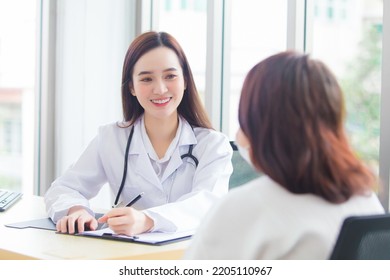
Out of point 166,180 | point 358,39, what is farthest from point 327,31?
point 166,180

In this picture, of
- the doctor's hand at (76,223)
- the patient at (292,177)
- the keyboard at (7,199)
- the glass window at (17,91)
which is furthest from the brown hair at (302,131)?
the glass window at (17,91)

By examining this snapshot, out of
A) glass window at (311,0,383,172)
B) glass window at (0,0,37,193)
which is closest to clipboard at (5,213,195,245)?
glass window at (311,0,383,172)

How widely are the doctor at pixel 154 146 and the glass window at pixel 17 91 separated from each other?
4.92 feet

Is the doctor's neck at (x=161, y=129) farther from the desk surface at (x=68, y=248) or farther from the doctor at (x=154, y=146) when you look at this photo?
the desk surface at (x=68, y=248)

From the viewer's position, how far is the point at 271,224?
0.94m

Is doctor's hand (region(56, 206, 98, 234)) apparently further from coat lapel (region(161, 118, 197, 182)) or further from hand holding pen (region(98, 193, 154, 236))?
coat lapel (region(161, 118, 197, 182))

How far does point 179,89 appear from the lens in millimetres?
2047

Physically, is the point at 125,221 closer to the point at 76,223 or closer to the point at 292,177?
the point at 76,223

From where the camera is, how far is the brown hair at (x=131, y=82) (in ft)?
6.71

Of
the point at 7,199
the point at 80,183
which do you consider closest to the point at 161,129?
the point at 80,183

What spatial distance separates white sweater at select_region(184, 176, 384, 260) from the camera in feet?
3.11

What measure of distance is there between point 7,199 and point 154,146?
58cm

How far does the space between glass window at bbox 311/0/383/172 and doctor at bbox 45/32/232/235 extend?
0.51 m
